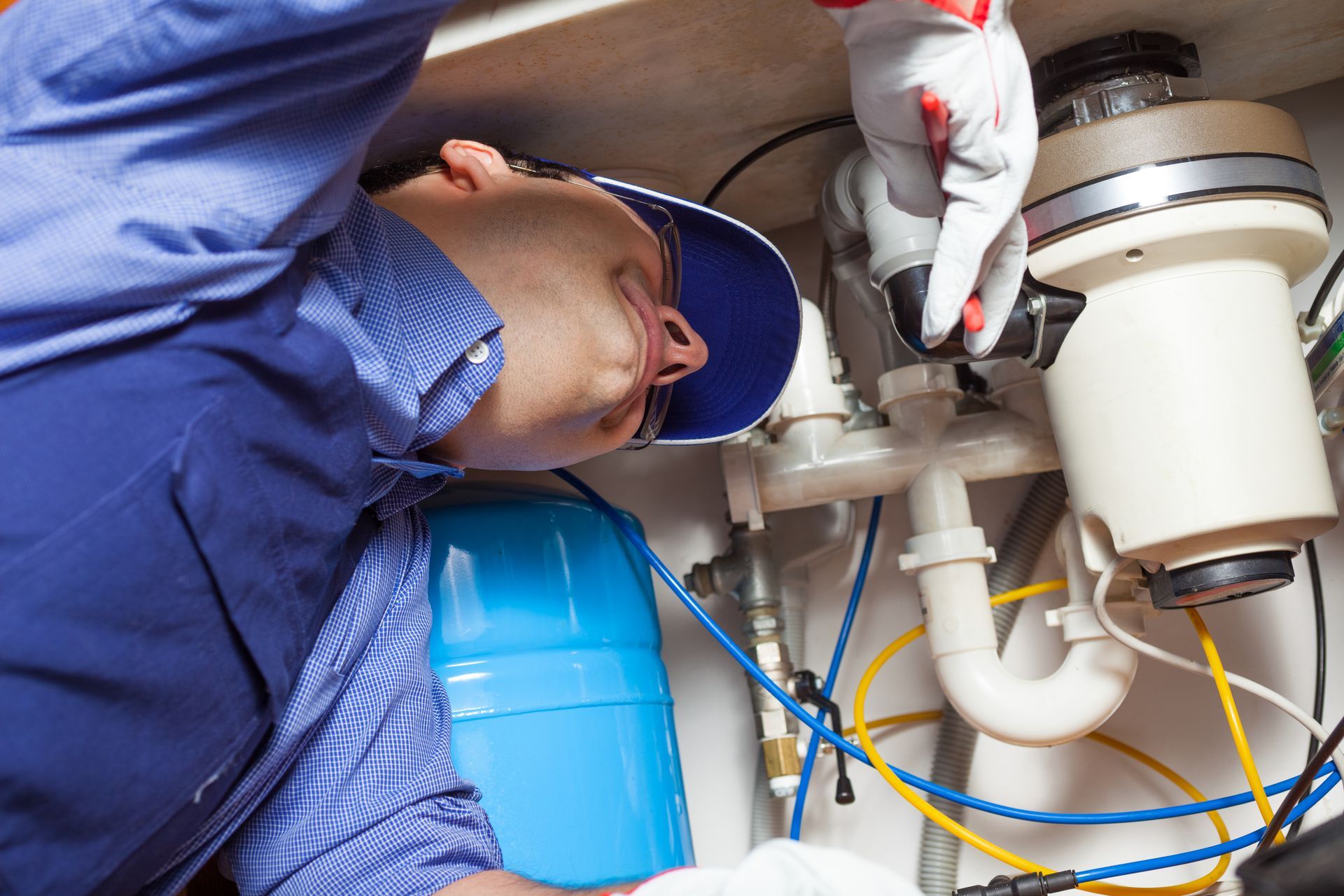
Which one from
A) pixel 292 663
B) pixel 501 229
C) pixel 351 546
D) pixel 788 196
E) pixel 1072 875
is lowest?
pixel 1072 875

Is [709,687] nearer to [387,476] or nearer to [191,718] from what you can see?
[387,476]

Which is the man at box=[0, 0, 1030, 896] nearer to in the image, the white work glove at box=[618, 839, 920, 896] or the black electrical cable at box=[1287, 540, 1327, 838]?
the white work glove at box=[618, 839, 920, 896]

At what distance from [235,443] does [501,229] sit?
325 millimetres

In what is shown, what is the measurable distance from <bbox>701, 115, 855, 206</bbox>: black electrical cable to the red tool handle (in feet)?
1.01

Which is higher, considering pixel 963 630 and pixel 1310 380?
pixel 1310 380

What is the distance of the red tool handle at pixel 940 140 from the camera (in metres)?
0.69

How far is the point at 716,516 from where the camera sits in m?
1.31

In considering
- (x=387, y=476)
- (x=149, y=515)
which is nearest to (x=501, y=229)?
(x=387, y=476)

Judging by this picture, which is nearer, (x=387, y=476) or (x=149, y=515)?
(x=149, y=515)

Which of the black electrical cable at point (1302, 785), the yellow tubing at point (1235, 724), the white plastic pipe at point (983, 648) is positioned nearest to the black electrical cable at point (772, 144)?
the white plastic pipe at point (983, 648)

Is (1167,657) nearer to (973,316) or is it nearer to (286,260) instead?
(973,316)

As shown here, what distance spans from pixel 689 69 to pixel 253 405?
0.50 m

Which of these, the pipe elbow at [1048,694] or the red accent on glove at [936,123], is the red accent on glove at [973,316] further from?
the pipe elbow at [1048,694]

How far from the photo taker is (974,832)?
1.17m
